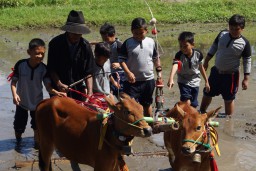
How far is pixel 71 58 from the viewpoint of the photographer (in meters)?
7.23

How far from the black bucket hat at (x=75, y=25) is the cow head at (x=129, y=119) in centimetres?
182

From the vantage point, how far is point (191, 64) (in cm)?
844

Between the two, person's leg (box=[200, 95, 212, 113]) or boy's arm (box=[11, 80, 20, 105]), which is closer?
boy's arm (box=[11, 80, 20, 105])

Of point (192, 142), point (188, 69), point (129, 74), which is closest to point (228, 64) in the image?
point (188, 69)

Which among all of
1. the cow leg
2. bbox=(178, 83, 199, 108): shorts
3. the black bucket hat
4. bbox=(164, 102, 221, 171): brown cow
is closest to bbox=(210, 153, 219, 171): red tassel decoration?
bbox=(164, 102, 221, 171): brown cow

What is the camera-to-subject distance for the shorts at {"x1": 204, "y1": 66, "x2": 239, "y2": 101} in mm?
9594

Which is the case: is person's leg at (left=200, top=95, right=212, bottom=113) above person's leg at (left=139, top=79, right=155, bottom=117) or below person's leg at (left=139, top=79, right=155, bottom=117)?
below

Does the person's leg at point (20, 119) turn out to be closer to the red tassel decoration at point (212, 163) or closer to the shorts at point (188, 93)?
the shorts at point (188, 93)

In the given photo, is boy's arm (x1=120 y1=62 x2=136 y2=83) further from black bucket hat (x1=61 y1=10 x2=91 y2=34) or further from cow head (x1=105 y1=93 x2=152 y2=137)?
cow head (x1=105 y1=93 x2=152 y2=137)

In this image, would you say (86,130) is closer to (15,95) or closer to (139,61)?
(15,95)

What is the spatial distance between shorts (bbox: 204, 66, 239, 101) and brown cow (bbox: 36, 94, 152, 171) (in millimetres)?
4228

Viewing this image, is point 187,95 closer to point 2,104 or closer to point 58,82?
point 58,82

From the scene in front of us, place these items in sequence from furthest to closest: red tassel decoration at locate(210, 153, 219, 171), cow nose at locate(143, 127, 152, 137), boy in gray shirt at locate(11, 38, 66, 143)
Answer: boy in gray shirt at locate(11, 38, 66, 143) → red tassel decoration at locate(210, 153, 219, 171) → cow nose at locate(143, 127, 152, 137)

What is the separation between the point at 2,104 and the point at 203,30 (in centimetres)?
1361
